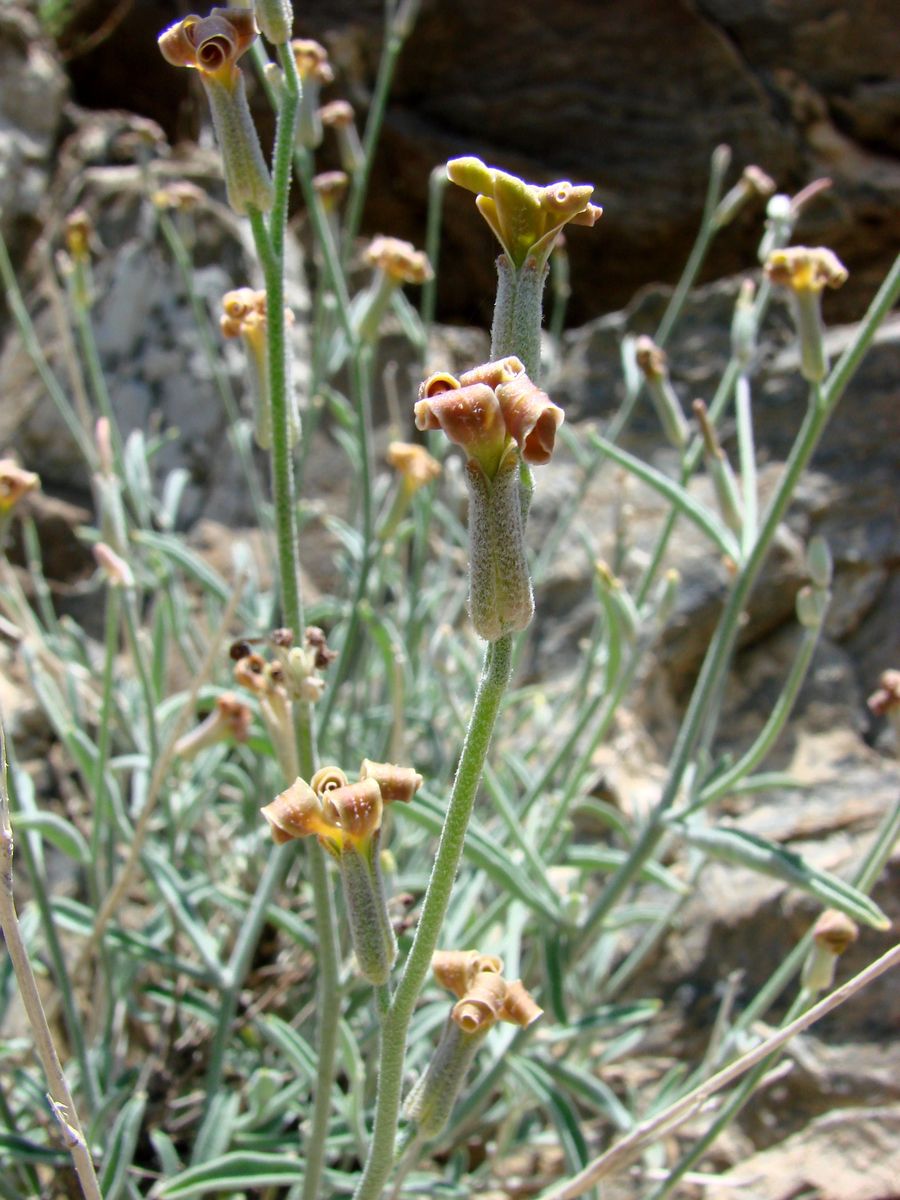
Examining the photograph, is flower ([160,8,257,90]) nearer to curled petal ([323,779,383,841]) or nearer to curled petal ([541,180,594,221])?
curled petal ([541,180,594,221])

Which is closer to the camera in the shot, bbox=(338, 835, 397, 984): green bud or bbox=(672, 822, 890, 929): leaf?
bbox=(338, 835, 397, 984): green bud

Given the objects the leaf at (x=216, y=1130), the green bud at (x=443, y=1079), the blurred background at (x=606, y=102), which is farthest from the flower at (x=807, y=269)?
the blurred background at (x=606, y=102)

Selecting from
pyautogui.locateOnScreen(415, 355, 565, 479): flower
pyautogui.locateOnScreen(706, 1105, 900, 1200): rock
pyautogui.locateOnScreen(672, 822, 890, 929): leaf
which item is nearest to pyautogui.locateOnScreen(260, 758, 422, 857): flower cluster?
pyautogui.locateOnScreen(415, 355, 565, 479): flower

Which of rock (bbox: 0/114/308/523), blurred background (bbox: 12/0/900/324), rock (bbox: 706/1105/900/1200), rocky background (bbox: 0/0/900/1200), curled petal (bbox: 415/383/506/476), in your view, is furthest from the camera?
blurred background (bbox: 12/0/900/324)

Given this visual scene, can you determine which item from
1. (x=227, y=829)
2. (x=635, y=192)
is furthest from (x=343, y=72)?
(x=227, y=829)

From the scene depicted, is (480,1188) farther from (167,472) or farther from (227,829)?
(167,472)
